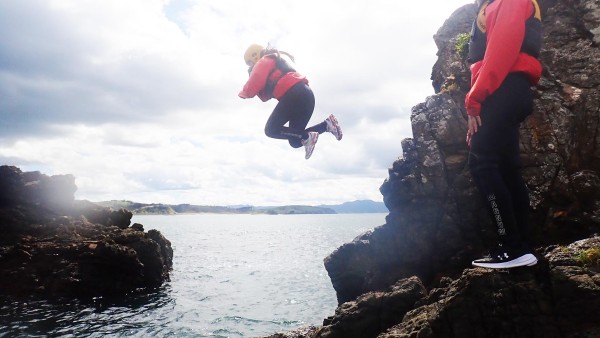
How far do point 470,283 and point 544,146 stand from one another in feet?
28.1

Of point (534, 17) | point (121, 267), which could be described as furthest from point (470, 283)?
point (121, 267)

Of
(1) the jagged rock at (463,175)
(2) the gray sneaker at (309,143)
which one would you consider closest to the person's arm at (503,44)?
(2) the gray sneaker at (309,143)

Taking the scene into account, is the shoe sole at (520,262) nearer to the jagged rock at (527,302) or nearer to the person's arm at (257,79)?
the jagged rock at (527,302)

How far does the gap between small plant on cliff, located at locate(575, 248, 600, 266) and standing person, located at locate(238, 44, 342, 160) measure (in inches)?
179

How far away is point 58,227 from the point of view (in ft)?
112

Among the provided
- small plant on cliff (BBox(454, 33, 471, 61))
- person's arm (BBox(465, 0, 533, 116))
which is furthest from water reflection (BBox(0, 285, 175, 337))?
person's arm (BBox(465, 0, 533, 116))

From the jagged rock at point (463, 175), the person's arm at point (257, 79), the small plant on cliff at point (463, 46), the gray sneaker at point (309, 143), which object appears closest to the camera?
the person's arm at point (257, 79)

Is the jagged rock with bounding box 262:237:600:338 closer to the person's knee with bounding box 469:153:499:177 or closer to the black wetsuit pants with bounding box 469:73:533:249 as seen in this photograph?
the black wetsuit pants with bounding box 469:73:533:249

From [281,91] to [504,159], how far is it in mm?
3890

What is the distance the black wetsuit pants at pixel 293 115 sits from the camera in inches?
276

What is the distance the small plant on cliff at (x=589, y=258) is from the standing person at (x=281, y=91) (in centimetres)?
454

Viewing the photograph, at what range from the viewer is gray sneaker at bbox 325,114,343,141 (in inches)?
314

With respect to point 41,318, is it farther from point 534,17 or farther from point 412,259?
point 534,17

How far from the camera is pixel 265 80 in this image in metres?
6.81
